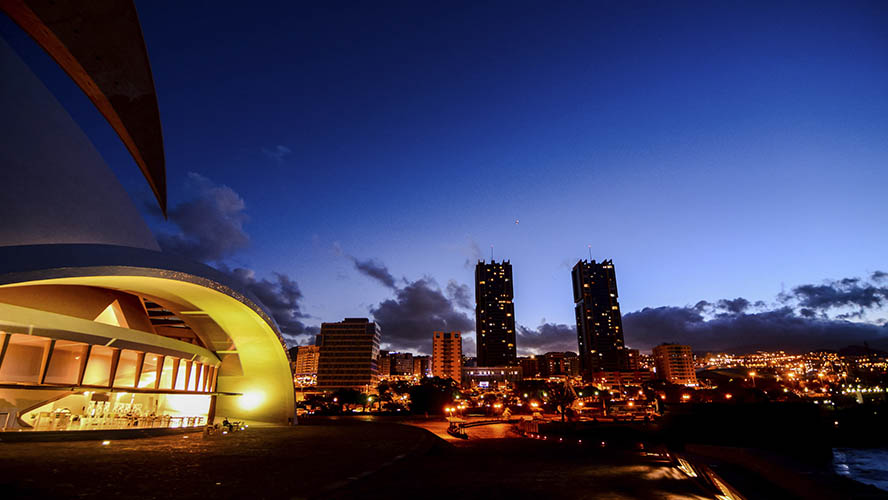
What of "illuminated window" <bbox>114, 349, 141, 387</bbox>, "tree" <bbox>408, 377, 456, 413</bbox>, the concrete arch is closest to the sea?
the concrete arch

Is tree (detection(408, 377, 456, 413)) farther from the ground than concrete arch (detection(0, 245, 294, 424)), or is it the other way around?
concrete arch (detection(0, 245, 294, 424))

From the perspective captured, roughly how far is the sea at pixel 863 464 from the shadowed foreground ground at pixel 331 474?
3644 centimetres

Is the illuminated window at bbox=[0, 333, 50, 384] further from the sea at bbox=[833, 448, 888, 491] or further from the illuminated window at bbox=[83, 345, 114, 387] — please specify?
the sea at bbox=[833, 448, 888, 491]

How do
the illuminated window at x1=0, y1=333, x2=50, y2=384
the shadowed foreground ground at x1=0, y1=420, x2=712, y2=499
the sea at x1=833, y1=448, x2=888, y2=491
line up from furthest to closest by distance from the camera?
the sea at x1=833, y1=448, x2=888, y2=491, the illuminated window at x1=0, y1=333, x2=50, y2=384, the shadowed foreground ground at x1=0, y1=420, x2=712, y2=499

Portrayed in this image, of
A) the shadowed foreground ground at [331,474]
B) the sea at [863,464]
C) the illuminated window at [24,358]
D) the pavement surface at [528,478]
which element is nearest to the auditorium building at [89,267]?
the illuminated window at [24,358]

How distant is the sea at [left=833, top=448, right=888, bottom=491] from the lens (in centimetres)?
3389

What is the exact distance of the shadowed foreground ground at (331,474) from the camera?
7086mm

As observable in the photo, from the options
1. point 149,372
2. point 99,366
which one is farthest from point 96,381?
point 149,372

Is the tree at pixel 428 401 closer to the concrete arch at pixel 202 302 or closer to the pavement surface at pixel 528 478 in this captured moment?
the concrete arch at pixel 202 302

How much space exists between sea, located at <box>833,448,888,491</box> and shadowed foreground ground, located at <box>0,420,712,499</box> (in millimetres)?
36438

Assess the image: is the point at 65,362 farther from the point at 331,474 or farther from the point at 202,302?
the point at 331,474

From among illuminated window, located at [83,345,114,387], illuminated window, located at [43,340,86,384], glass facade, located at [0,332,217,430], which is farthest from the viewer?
illuminated window, located at [83,345,114,387]

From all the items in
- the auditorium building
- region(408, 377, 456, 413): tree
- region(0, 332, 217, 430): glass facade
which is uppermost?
the auditorium building

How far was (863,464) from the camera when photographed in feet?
137
